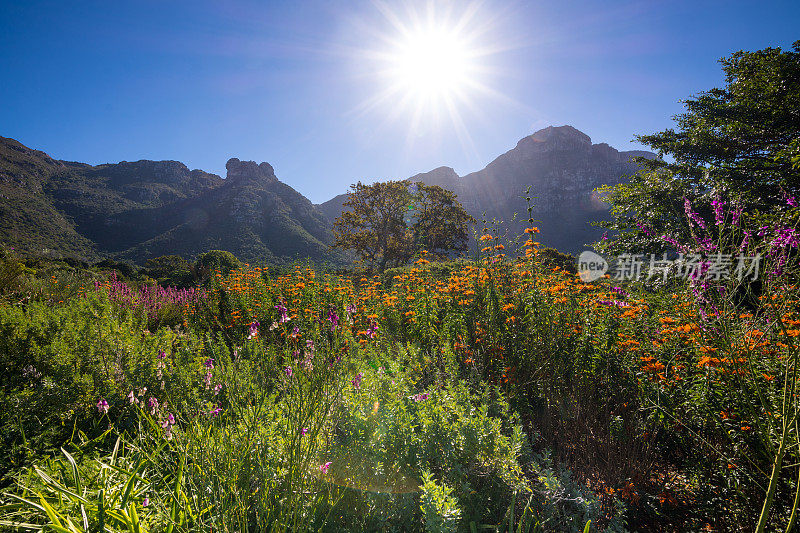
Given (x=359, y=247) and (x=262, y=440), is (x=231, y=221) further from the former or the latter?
(x=262, y=440)

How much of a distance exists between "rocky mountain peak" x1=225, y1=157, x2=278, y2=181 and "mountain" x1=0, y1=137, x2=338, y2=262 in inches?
171

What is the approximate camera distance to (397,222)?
1988 centimetres

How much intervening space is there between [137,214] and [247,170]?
27.5 metres

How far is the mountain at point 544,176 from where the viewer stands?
3361 inches

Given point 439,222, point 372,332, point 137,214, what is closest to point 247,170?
point 137,214

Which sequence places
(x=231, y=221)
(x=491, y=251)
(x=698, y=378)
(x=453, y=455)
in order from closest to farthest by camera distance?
1. (x=453, y=455)
2. (x=698, y=378)
3. (x=491, y=251)
4. (x=231, y=221)

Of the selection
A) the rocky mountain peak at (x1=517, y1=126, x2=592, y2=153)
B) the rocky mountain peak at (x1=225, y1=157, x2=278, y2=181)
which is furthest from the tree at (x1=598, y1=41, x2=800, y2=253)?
the rocky mountain peak at (x1=517, y1=126, x2=592, y2=153)

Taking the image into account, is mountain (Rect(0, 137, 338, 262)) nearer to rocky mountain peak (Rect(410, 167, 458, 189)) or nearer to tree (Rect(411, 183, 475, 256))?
tree (Rect(411, 183, 475, 256))

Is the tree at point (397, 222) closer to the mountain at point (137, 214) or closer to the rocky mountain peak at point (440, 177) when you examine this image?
the mountain at point (137, 214)

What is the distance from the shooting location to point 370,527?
55.1 inches

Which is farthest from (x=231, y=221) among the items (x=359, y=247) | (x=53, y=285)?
(x=53, y=285)

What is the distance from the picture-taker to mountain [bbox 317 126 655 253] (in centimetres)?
8538

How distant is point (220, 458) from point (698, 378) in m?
2.75

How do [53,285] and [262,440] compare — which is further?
[53,285]
